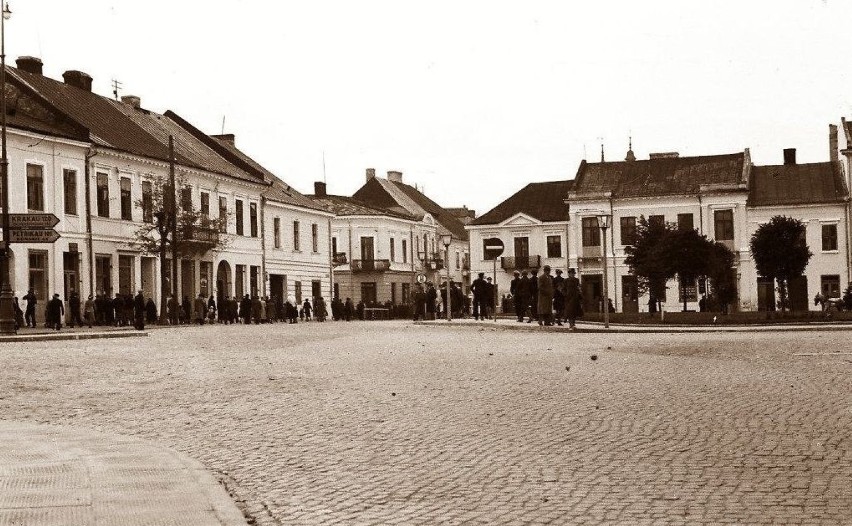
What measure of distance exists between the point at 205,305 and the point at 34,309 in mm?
10858

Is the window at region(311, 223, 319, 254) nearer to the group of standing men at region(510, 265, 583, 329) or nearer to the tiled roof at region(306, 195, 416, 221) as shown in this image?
the tiled roof at region(306, 195, 416, 221)

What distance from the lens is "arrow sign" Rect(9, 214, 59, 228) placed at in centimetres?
2920

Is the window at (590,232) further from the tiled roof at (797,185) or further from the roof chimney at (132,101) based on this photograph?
the roof chimney at (132,101)

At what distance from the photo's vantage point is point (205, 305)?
52.3m

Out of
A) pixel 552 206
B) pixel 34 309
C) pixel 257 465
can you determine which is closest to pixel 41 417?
pixel 257 465

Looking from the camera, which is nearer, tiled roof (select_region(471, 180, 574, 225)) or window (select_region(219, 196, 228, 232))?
window (select_region(219, 196, 228, 232))

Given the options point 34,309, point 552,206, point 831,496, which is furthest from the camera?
point 552,206

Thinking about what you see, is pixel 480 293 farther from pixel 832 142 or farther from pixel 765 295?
pixel 832 142

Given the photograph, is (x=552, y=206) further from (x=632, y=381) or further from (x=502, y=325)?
(x=632, y=381)

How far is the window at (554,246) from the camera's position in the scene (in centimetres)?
8075

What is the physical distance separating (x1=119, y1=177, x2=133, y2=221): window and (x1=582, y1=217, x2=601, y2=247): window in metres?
35.2

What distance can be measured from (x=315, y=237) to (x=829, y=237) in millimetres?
31017

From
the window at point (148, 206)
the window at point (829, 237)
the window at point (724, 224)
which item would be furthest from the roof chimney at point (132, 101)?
the window at point (829, 237)

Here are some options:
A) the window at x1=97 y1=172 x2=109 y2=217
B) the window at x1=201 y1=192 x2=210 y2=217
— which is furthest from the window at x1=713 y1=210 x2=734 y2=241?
the window at x1=97 y1=172 x2=109 y2=217
